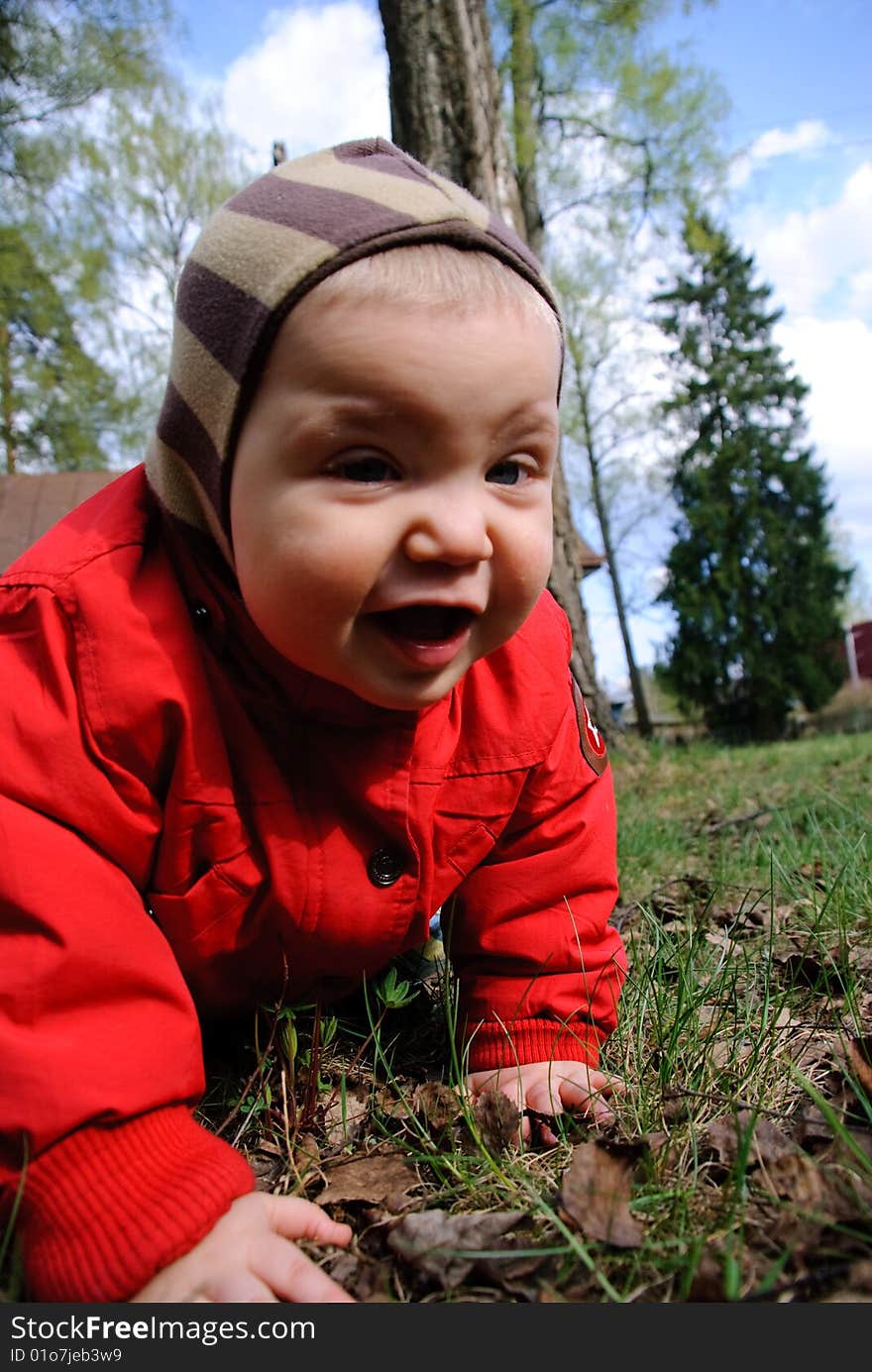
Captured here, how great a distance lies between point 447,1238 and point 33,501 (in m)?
9.65

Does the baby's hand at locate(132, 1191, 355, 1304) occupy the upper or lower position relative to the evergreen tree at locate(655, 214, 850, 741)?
lower

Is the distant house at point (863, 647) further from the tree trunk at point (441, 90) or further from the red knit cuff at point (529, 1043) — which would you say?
the red knit cuff at point (529, 1043)

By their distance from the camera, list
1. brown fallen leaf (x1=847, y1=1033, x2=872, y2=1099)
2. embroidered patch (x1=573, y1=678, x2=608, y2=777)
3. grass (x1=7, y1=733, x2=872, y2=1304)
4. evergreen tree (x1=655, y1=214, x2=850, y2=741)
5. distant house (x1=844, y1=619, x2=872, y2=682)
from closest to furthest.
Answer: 1. grass (x1=7, y1=733, x2=872, y2=1304)
2. brown fallen leaf (x1=847, y1=1033, x2=872, y2=1099)
3. embroidered patch (x1=573, y1=678, x2=608, y2=777)
4. evergreen tree (x1=655, y1=214, x2=850, y2=741)
5. distant house (x1=844, y1=619, x2=872, y2=682)

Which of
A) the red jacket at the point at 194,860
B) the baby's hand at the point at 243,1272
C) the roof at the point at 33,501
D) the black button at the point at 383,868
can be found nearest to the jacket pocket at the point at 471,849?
the red jacket at the point at 194,860

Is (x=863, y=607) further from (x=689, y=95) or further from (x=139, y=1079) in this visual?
(x=139, y=1079)

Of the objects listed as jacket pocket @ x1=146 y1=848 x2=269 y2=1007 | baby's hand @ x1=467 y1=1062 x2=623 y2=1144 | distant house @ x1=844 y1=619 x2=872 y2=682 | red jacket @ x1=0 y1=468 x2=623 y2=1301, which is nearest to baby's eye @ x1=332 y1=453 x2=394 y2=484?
red jacket @ x1=0 y1=468 x2=623 y2=1301

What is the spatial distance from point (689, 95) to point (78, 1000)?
1626cm

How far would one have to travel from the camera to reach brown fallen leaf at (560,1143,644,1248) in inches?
40.0

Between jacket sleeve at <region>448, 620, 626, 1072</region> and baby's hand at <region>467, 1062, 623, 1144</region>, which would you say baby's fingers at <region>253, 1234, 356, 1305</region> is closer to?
baby's hand at <region>467, 1062, 623, 1144</region>

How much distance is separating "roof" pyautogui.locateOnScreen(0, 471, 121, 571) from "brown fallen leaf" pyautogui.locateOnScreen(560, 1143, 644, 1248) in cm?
879

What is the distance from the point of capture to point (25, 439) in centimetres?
1803

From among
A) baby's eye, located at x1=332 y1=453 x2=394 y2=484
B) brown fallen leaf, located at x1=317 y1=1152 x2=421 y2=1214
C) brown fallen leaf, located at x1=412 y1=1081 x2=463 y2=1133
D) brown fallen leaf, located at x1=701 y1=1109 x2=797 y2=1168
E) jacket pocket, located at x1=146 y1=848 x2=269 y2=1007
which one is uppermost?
baby's eye, located at x1=332 y1=453 x2=394 y2=484

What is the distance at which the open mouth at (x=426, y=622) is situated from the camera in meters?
1.42

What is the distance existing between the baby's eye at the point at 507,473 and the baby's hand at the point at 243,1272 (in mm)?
987
